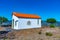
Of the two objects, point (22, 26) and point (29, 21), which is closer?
point (22, 26)

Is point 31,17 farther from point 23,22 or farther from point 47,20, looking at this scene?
point 47,20

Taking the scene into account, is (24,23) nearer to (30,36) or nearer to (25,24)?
(25,24)

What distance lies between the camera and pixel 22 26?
36.9 m

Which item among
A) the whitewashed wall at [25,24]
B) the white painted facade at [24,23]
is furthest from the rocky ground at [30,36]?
the whitewashed wall at [25,24]

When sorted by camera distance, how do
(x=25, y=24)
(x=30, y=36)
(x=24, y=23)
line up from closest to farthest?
(x=30, y=36) → (x=24, y=23) → (x=25, y=24)

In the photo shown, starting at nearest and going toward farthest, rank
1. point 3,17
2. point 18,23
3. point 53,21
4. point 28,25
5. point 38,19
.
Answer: point 18,23
point 28,25
point 38,19
point 53,21
point 3,17

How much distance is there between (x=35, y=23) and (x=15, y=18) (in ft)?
19.6

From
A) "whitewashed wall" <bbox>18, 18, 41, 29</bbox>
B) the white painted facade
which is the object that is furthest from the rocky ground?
"whitewashed wall" <bbox>18, 18, 41, 29</bbox>

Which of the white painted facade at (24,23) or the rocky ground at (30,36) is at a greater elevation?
the white painted facade at (24,23)

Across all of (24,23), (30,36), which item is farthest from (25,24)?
(30,36)

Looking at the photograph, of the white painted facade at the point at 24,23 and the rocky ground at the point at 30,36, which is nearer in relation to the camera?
the rocky ground at the point at 30,36

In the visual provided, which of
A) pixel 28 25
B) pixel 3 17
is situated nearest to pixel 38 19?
pixel 28 25

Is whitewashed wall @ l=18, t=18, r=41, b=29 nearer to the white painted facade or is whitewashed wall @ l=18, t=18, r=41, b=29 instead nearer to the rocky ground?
the white painted facade

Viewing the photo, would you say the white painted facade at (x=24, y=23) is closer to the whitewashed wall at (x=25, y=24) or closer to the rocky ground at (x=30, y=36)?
the whitewashed wall at (x=25, y=24)
